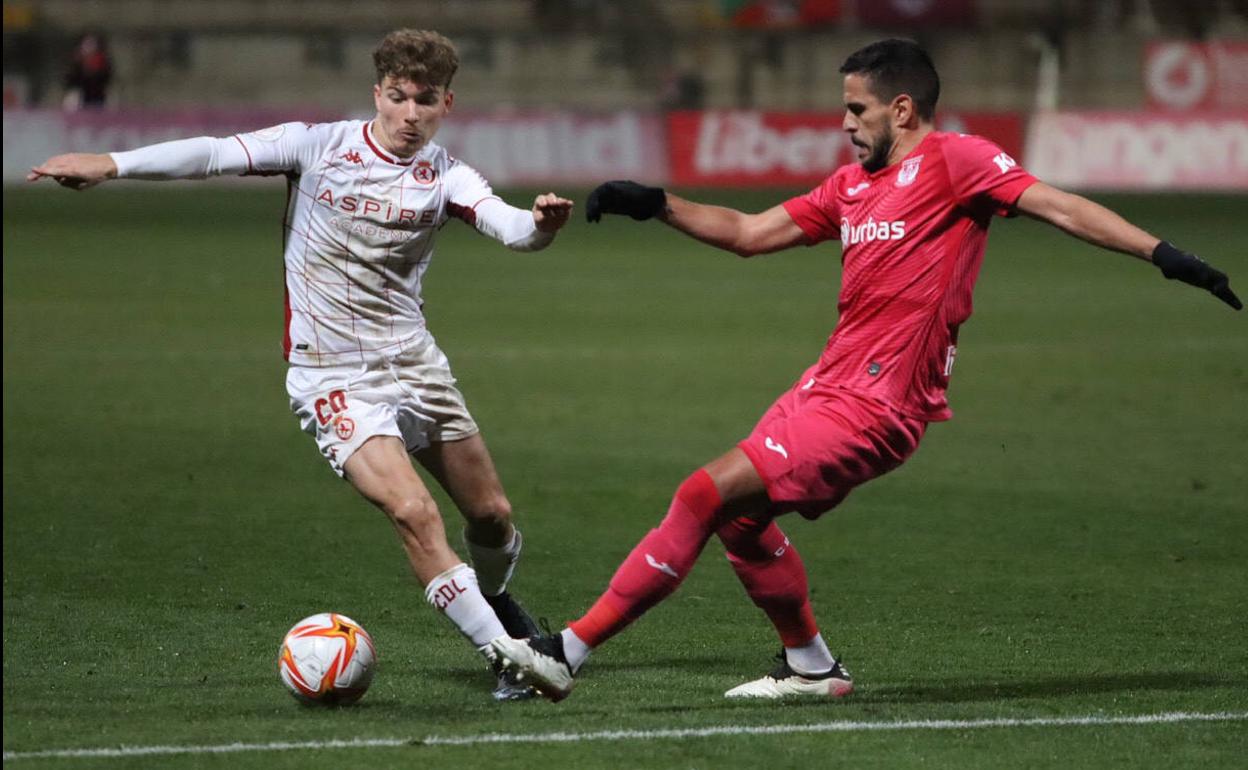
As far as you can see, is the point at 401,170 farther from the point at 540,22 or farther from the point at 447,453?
the point at 540,22

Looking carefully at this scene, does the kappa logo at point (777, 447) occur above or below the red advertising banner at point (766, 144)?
above

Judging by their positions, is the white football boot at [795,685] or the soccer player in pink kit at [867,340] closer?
the soccer player in pink kit at [867,340]

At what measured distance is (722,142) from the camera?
110 feet

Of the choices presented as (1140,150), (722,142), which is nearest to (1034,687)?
(1140,150)

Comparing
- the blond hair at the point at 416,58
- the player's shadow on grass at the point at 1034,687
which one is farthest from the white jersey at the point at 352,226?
the player's shadow on grass at the point at 1034,687

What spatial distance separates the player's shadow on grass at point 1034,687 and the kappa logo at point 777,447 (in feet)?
3.06

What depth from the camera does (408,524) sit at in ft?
20.0

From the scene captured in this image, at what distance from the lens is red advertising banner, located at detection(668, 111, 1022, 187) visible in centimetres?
3281

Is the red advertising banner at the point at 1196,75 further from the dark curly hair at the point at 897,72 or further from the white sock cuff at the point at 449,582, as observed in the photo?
the white sock cuff at the point at 449,582

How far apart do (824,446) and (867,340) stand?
1.33 feet

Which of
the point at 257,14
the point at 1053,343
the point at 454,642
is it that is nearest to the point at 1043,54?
the point at 257,14

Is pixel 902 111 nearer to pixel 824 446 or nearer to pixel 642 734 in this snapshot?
pixel 824 446

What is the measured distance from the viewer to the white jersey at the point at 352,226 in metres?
6.44

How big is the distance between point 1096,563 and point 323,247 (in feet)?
13.5
